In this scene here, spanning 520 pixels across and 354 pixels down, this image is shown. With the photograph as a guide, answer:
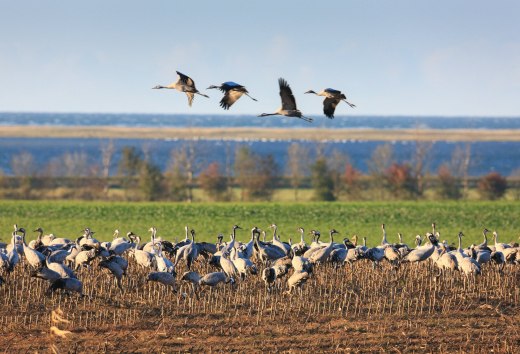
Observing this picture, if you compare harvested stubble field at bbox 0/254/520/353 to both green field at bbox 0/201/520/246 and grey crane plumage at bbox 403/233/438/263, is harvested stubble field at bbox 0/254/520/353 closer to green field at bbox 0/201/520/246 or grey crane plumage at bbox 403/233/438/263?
grey crane plumage at bbox 403/233/438/263

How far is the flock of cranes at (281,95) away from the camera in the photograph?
18703 mm

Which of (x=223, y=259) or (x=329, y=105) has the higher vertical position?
(x=329, y=105)

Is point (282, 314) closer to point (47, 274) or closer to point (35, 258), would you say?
point (47, 274)

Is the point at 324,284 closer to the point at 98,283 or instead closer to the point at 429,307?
the point at 429,307

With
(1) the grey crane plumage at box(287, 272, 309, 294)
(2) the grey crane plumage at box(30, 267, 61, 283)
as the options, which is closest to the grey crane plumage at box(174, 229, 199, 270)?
(1) the grey crane plumage at box(287, 272, 309, 294)

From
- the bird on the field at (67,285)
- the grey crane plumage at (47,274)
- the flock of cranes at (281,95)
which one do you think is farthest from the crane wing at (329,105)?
the grey crane plumage at (47,274)

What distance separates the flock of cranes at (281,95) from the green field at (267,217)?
17.9m

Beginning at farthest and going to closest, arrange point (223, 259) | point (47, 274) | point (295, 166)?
point (295, 166), point (223, 259), point (47, 274)

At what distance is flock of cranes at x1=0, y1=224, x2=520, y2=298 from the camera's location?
2138cm

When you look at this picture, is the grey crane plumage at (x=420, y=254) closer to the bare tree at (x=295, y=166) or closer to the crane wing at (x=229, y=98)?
the crane wing at (x=229, y=98)

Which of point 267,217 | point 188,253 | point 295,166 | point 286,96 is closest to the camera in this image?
point 286,96

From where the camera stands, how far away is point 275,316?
1970 centimetres

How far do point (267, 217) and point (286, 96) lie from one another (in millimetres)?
27582

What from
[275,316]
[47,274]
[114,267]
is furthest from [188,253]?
[275,316]
